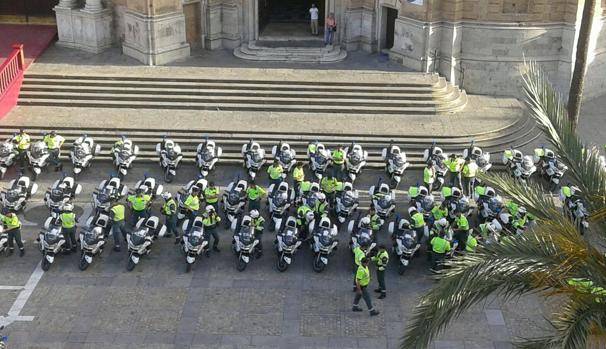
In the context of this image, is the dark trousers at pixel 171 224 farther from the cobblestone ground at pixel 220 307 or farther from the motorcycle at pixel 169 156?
the motorcycle at pixel 169 156

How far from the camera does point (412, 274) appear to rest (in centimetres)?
1827

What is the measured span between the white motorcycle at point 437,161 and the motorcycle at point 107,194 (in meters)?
8.04

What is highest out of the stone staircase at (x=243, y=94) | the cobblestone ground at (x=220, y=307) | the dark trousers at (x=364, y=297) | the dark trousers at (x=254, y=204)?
the stone staircase at (x=243, y=94)

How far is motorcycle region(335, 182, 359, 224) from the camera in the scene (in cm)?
1961

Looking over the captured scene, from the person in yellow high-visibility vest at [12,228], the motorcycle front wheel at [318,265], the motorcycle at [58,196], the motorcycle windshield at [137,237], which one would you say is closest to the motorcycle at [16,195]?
the motorcycle at [58,196]

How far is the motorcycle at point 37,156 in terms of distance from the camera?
21.9 m

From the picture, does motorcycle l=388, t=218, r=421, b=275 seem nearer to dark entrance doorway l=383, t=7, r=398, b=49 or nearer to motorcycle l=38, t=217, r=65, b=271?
motorcycle l=38, t=217, r=65, b=271

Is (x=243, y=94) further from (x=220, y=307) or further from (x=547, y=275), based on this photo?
(x=547, y=275)

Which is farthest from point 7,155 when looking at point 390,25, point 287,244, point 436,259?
point 390,25

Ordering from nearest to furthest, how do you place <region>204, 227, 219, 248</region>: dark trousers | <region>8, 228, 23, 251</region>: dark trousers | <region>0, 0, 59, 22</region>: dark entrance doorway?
<region>8, 228, 23, 251</region>: dark trousers < <region>204, 227, 219, 248</region>: dark trousers < <region>0, 0, 59, 22</region>: dark entrance doorway

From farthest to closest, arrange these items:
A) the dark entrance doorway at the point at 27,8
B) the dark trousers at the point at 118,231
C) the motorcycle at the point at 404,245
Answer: the dark entrance doorway at the point at 27,8 < the dark trousers at the point at 118,231 < the motorcycle at the point at 404,245

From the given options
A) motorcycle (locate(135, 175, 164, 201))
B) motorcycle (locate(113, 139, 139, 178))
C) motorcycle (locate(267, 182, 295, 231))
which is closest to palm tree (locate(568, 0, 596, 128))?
motorcycle (locate(267, 182, 295, 231))

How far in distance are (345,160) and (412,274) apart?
4.57 meters

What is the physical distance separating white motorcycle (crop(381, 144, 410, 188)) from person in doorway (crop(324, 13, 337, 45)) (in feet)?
27.6
